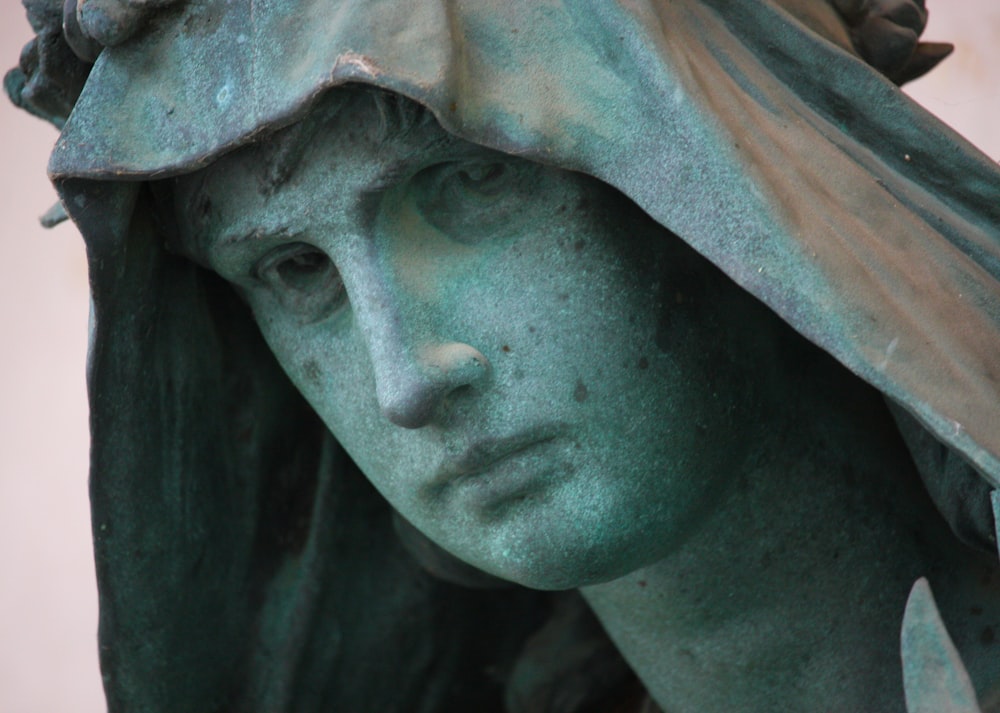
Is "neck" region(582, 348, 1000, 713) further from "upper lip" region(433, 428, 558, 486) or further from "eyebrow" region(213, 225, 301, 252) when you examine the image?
"eyebrow" region(213, 225, 301, 252)

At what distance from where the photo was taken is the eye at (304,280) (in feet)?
4.47

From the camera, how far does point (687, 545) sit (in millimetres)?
1458

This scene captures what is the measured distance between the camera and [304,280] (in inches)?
54.6

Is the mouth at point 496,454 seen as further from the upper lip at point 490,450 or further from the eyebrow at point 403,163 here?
the eyebrow at point 403,163

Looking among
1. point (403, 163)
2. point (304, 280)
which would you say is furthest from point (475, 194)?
point (304, 280)

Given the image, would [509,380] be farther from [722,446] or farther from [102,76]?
[102,76]

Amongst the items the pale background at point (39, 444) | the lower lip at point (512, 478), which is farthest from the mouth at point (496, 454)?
the pale background at point (39, 444)

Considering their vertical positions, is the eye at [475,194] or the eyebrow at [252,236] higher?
the eye at [475,194]

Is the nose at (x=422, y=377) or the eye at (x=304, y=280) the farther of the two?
the eye at (x=304, y=280)

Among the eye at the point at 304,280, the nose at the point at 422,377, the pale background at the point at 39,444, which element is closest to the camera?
the nose at the point at 422,377

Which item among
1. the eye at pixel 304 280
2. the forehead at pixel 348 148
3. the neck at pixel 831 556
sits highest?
the forehead at pixel 348 148

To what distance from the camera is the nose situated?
4.07ft

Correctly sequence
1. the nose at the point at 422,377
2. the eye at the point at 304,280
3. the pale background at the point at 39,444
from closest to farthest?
the nose at the point at 422,377
the eye at the point at 304,280
the pale background at the point at 39,444

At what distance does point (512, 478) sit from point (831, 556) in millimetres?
310
